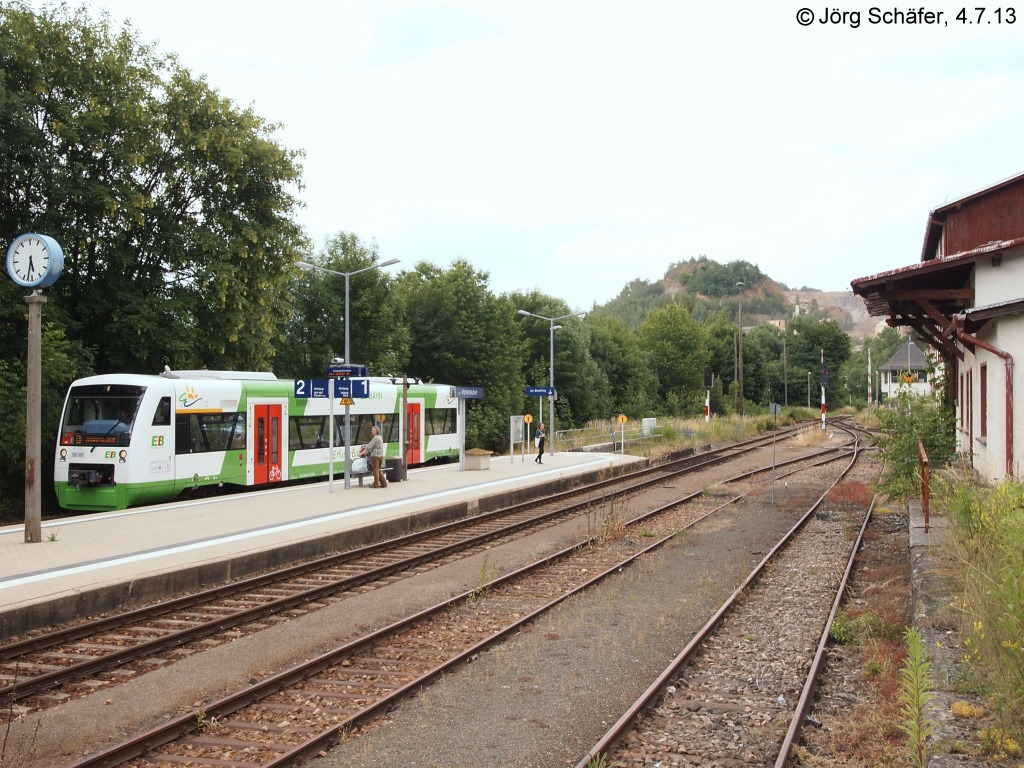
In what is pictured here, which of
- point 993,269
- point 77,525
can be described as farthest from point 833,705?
point 77,525

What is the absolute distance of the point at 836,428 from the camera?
56.2 meters

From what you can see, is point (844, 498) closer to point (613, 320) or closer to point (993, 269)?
point (993, 269)

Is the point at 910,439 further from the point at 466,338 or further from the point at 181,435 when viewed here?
the point at 466,338

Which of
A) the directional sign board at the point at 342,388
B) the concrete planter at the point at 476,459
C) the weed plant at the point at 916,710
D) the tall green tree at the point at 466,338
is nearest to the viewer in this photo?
the weed plant at the point at 916,710

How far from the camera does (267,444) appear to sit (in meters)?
21.3

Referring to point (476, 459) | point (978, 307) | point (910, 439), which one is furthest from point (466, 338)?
point (978, 307)

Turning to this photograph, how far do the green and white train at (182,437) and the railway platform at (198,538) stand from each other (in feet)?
2.47

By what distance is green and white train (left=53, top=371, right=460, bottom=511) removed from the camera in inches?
693

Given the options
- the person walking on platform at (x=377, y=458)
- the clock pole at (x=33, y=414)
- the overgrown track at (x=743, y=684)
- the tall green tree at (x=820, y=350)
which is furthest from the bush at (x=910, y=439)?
the tall green tree at (x=820, y=350)

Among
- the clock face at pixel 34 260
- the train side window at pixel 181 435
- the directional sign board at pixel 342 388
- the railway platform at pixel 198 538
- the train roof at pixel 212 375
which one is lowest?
the railway platform at pixel 198 538

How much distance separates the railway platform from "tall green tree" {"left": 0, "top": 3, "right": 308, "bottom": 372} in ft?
24.4

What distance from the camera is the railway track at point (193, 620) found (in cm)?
753

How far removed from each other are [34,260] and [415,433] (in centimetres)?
1659

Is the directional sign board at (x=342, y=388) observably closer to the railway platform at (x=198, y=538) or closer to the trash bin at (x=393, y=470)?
the railway platform at (x=198, y=538)
